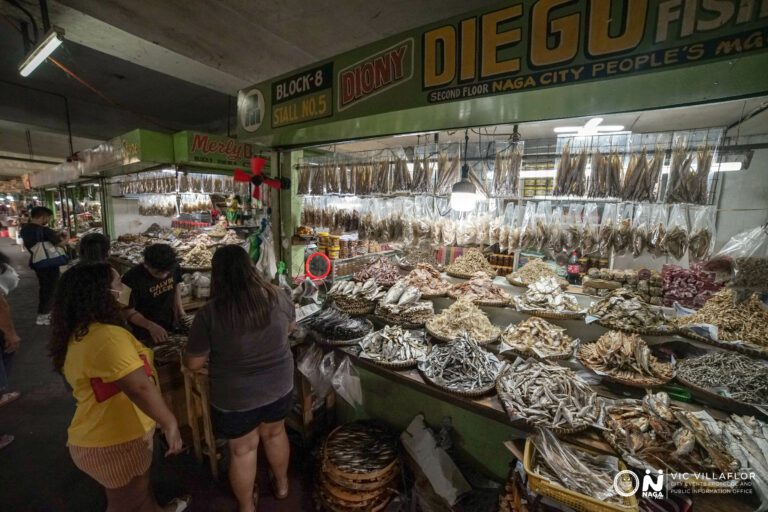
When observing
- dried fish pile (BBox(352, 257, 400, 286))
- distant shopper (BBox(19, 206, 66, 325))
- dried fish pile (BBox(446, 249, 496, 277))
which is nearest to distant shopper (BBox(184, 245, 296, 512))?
dried fish pile (BBox(352, 257, 400, 286))

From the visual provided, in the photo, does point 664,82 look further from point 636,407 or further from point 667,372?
point 636,407

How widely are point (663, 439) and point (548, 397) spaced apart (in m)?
0.58

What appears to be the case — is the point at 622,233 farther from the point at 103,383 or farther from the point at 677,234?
the point at 103,383

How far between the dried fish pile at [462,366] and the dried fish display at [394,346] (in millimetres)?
123

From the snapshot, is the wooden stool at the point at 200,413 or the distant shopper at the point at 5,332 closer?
the wooden stool at the point at 200,413

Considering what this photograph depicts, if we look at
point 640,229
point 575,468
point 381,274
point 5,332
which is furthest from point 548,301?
point 5,332

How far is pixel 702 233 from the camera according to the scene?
7.89 ft

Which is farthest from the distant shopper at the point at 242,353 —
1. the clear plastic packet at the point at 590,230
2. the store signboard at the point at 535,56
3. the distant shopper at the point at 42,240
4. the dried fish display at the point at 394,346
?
the distant shopper at the point at 42,240

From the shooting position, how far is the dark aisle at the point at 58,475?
102 inches

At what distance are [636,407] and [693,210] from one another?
5.72 ft

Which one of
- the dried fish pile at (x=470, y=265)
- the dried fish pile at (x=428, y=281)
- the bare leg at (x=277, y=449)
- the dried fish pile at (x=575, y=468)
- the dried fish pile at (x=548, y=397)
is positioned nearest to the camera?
the dried fish pile at (x=575, y=468)

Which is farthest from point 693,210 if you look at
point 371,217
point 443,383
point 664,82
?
point 371,217

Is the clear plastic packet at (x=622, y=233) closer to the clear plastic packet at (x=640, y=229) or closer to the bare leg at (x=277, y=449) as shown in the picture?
the clear plastic packet at (x=640, y=229)

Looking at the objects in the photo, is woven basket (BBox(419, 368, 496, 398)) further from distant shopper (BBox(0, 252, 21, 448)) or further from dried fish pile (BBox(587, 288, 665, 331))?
distant shopper (BBox(0, 252, 21, 448))
